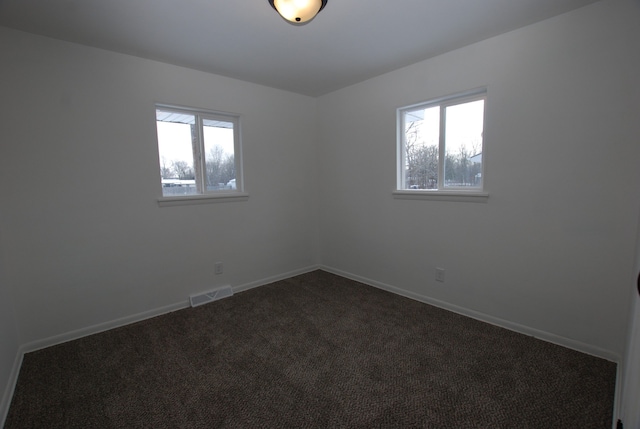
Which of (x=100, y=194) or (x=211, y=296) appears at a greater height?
(x=100, y=194)

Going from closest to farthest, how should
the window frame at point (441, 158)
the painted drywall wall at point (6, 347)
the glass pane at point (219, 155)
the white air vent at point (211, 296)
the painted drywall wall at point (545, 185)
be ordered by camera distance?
the painted drywall wall at point (6, 347), the painted drywall wall at point (545, 185), the window frame at point (441, 158), the white air vent at point (211, 296), the glass pane at point (219, 155)

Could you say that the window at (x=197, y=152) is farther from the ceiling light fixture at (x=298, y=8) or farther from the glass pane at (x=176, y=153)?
the ceiling light fixture at (x=298, y=8)

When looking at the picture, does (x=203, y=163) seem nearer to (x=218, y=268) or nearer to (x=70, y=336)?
(x=218, y=268)

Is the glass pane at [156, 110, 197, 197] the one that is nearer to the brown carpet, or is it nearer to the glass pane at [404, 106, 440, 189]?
the brown carpet

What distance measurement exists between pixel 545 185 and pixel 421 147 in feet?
3.91

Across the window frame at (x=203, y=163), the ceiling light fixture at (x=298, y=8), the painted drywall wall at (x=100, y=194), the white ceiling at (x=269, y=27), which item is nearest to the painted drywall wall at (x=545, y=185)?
the white ceiling at (x=269, y=27)

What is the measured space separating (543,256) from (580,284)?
286mm

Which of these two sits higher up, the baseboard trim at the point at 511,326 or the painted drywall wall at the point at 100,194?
the painted drywall wall at the point at 100,194

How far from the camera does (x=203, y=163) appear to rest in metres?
3.24

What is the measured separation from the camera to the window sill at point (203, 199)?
2920mm

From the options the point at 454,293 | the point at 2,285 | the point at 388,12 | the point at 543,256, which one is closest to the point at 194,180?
the point at 2,285

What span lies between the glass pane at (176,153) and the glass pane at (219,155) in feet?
0.53

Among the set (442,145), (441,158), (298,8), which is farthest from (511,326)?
(298,8)

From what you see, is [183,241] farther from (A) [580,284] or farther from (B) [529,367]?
(A) [580,284]
